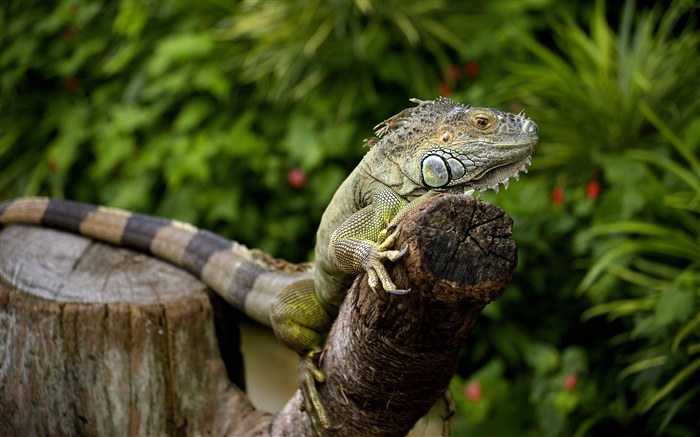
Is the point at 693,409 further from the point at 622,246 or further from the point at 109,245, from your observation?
the point at 109,245

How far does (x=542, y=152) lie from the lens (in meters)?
4.95

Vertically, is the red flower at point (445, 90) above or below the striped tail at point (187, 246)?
above

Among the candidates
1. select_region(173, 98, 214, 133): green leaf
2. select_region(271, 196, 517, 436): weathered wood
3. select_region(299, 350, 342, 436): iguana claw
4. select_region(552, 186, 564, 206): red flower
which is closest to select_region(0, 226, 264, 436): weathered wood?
select_region(299, 350, 342, 436): iguana claw

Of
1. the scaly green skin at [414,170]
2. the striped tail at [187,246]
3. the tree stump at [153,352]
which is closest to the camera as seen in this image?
the tree stump at [153,352]

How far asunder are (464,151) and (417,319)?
54 cm

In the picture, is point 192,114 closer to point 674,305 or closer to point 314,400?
point 674,305

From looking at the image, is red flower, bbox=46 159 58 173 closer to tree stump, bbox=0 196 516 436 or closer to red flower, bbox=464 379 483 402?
tree stump, bbox=0 196 516 436

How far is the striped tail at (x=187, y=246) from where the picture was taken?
312 cm

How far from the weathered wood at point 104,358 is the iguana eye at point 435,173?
108cm

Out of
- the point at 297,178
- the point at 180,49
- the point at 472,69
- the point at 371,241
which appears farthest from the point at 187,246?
the point at 472,69

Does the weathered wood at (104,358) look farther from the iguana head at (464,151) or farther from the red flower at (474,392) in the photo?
the red flower at (474,392)

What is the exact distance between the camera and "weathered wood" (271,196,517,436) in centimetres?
199

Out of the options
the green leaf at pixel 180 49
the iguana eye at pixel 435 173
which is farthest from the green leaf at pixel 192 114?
the iguana eye at pixel 435 173

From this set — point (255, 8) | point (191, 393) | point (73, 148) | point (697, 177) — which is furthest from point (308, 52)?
point (191, 393)
